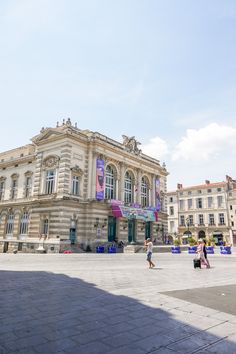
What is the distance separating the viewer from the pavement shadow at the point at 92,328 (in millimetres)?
4199

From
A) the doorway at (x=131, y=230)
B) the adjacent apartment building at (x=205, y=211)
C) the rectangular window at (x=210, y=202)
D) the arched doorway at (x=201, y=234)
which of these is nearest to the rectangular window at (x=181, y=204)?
the adjacent apartment building at (x=205, y=211)

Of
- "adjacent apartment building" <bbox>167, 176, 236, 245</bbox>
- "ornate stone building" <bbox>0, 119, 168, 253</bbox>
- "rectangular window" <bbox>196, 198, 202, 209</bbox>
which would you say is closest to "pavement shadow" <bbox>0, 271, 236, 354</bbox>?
"ornate stone building" <bbox>0, 119, 168, 253</bbox>

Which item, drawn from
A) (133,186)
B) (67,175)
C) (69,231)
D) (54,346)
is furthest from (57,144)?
(54,346)

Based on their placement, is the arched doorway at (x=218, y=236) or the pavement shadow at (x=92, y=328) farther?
the arched doorway at (x=218, y=236)

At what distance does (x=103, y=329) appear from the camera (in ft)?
16.4

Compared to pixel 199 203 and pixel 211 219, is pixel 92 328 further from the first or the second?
pixel 199 203

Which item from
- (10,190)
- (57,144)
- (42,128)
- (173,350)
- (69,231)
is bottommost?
(173,350)

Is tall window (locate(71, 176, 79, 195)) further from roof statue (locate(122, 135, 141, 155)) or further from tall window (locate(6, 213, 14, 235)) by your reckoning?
tall window (locate(6, 213, 14, 235))

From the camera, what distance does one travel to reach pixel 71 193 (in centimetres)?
3148

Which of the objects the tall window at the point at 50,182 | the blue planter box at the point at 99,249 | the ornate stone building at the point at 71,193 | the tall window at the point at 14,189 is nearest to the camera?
the blue planter box at the point at 99,249

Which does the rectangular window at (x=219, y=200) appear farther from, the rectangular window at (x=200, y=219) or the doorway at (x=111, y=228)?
the doorway at (x=111, y=228)

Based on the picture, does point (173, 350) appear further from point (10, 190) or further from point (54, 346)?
point (10, 190)

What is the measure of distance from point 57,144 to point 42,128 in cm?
471

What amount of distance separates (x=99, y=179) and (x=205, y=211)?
4071 cm
